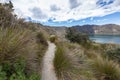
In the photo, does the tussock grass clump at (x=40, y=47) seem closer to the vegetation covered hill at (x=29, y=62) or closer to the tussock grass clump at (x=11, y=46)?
the vegetation covered hill at (x=29, y=62)

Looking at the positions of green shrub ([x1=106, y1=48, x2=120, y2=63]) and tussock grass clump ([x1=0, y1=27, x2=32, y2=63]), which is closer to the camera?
tussock grass clump ([x1=0, y1=27, x2=32, y2=63])

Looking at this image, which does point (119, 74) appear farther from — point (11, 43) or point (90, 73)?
point (11, 43)

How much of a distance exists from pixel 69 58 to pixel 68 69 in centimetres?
39

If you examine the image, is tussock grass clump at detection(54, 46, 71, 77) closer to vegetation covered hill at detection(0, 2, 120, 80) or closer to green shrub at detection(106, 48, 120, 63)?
vegetation covered hill at detection(0, 2, 120, 80)

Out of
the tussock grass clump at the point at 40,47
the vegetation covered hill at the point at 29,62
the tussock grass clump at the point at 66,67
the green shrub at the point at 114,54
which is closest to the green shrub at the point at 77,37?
the green shrub at the point at 114,54

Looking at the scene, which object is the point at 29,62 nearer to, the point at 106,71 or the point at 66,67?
the point at 66,67

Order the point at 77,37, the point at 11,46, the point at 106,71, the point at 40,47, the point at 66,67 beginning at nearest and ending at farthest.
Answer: the point at 11,46 < the point at 66,67 < the point at 106,71 < the point at 40,47 < the point at 77,37

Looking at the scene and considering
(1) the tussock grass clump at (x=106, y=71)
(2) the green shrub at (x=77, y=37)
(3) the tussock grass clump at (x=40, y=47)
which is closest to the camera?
(1) the tussock grass clump at (x=106, y=71)

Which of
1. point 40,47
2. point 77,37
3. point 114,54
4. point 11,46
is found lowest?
point 114,54

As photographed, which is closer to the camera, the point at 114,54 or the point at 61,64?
the point at 61,64

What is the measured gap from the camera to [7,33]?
11.4 feet

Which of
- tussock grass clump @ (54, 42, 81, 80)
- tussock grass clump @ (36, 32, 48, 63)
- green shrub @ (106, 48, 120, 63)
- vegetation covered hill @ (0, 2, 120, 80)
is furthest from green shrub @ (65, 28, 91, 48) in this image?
tussock grass clump @ (54, 42, 81, 80)

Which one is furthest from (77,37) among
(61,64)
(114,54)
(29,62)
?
(29,62)

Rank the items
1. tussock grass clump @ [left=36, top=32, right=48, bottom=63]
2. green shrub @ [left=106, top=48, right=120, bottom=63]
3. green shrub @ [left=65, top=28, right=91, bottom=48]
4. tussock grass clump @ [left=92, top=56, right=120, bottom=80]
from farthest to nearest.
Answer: green shrub @ [left=65, top=28, right=91, bottom=48] < green shrub @ [left=106, top=48, right=120, bottom=63] < tussock grass clump @ [left=36, top=32, right=48, bottom=63] < tussock grass clump @ [left=92, top=56, right=120, bottom=80]
